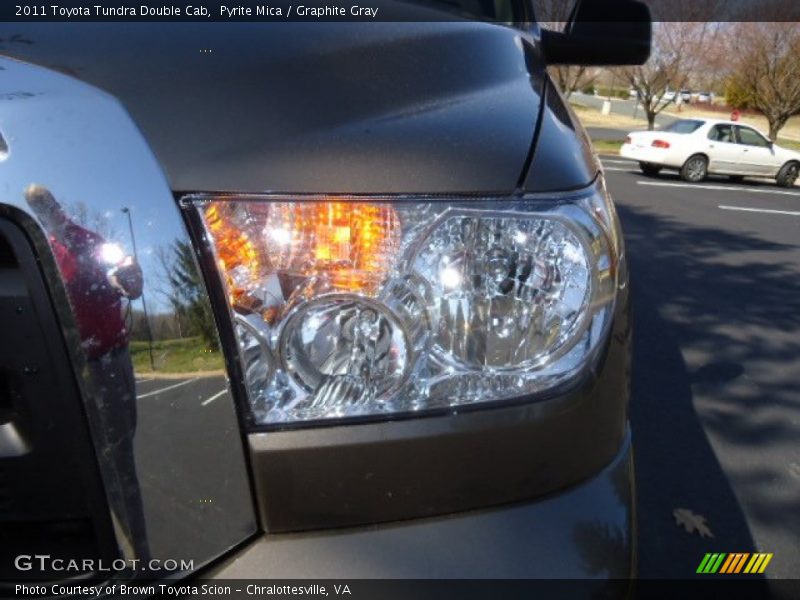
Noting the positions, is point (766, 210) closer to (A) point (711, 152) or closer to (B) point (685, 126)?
(A) point (711, 152)

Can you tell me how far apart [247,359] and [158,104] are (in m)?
0.39

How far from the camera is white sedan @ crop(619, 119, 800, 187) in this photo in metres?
16.9

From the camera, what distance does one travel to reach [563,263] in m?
1.12

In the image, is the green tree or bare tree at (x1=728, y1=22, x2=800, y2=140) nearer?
the green tree

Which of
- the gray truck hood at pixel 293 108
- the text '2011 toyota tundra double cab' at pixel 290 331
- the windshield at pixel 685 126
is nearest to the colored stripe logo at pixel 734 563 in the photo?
the text '2011 toyota tundra double cab' at pixel 290 331

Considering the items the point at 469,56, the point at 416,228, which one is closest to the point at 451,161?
the point at 416,228

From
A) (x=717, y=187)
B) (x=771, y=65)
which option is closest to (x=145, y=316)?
(x=717, y=187)

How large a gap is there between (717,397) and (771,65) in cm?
2579

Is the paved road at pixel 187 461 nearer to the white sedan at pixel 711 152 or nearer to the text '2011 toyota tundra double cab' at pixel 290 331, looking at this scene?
the text '2011 toyota tundra double cab' at pixel 290 331

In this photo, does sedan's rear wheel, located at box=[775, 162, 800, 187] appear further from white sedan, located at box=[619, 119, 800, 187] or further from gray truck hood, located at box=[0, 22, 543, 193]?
gray truck hood, located at box=[0, 22, 543, 193]

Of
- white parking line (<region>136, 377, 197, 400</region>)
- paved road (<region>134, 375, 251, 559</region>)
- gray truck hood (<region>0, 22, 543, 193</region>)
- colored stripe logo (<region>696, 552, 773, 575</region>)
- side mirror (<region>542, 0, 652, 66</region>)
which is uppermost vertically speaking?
side mirror (<region>542, 0, 652, 66</region>)

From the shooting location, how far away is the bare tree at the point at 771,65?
79.8 ft

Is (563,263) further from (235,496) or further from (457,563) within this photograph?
(235,496)

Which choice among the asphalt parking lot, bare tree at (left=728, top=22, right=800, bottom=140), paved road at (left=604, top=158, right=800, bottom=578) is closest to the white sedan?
bare tree at (left=728, top=22, right=800, bottom=140)
